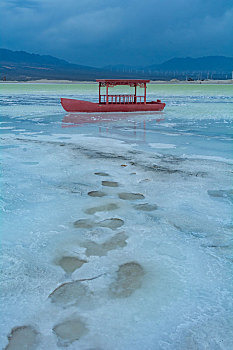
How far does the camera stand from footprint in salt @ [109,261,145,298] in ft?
12.0

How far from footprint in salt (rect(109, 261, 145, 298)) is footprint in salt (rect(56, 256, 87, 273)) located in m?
0.52

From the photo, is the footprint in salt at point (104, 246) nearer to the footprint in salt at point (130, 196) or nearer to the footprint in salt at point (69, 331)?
the footprint in salt at point (69, 331)

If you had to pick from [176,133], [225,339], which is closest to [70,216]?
[225,339]

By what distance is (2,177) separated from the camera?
7848 millimetres

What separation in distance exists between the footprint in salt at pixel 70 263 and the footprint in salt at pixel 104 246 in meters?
0.20

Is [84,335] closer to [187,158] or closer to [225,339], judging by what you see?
[225,339]

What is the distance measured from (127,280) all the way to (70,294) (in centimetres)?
68

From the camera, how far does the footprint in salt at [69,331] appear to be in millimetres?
3010

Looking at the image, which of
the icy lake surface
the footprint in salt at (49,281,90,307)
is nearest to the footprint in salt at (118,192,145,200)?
the icy lake surface

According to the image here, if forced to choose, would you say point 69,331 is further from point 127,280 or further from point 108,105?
point 108,105

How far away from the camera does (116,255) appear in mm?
4402

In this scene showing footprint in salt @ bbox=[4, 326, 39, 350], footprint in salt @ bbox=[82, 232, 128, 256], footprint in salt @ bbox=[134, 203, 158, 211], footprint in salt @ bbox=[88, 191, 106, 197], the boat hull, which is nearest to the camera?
footprint in salt @ bbox=[4, 326, 39, 350]

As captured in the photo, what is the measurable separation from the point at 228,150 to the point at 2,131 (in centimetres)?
983

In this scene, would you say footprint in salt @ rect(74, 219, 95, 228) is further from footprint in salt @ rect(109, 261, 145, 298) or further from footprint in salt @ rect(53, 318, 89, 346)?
footprint in salt @ rect(53, 318, 89, 346)
